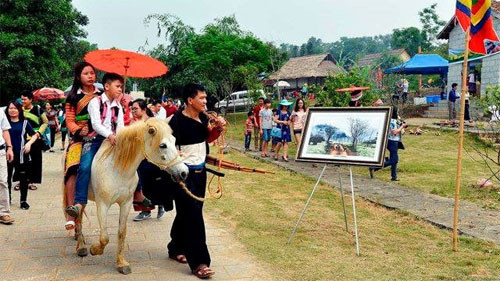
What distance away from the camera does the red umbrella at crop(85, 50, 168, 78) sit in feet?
17.9

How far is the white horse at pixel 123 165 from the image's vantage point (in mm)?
4031

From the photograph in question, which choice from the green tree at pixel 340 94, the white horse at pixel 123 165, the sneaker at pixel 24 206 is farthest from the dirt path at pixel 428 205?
the sneaker at pixel 24 206

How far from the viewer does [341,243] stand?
17.4ft

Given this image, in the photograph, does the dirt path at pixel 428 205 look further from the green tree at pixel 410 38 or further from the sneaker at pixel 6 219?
the green tree at pixel 410 38

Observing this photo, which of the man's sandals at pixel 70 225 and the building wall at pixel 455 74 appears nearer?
the man's sandals at pixel 70 225

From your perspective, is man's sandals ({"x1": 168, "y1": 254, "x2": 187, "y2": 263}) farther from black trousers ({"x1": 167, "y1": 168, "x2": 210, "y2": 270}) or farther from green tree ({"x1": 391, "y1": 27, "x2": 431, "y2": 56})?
green tree ({"x1": 391, "y1": 27, "x2": 431, "y2": 56})

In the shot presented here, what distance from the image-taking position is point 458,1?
5145 mm

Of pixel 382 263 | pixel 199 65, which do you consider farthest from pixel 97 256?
pixel 199 65

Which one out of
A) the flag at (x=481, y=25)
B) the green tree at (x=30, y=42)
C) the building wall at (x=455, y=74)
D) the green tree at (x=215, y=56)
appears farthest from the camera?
the green tree at (x=215, y=56)

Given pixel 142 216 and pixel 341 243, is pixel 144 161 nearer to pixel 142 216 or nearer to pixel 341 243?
pixel 142 216

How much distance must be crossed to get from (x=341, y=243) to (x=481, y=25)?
289cm

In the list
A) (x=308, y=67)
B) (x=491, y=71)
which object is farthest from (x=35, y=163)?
(x=308, y=67)

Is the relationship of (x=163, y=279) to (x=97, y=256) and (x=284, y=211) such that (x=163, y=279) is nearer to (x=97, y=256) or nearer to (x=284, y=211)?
(x=97, y=256)

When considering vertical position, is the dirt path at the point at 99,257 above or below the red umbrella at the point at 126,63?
below
